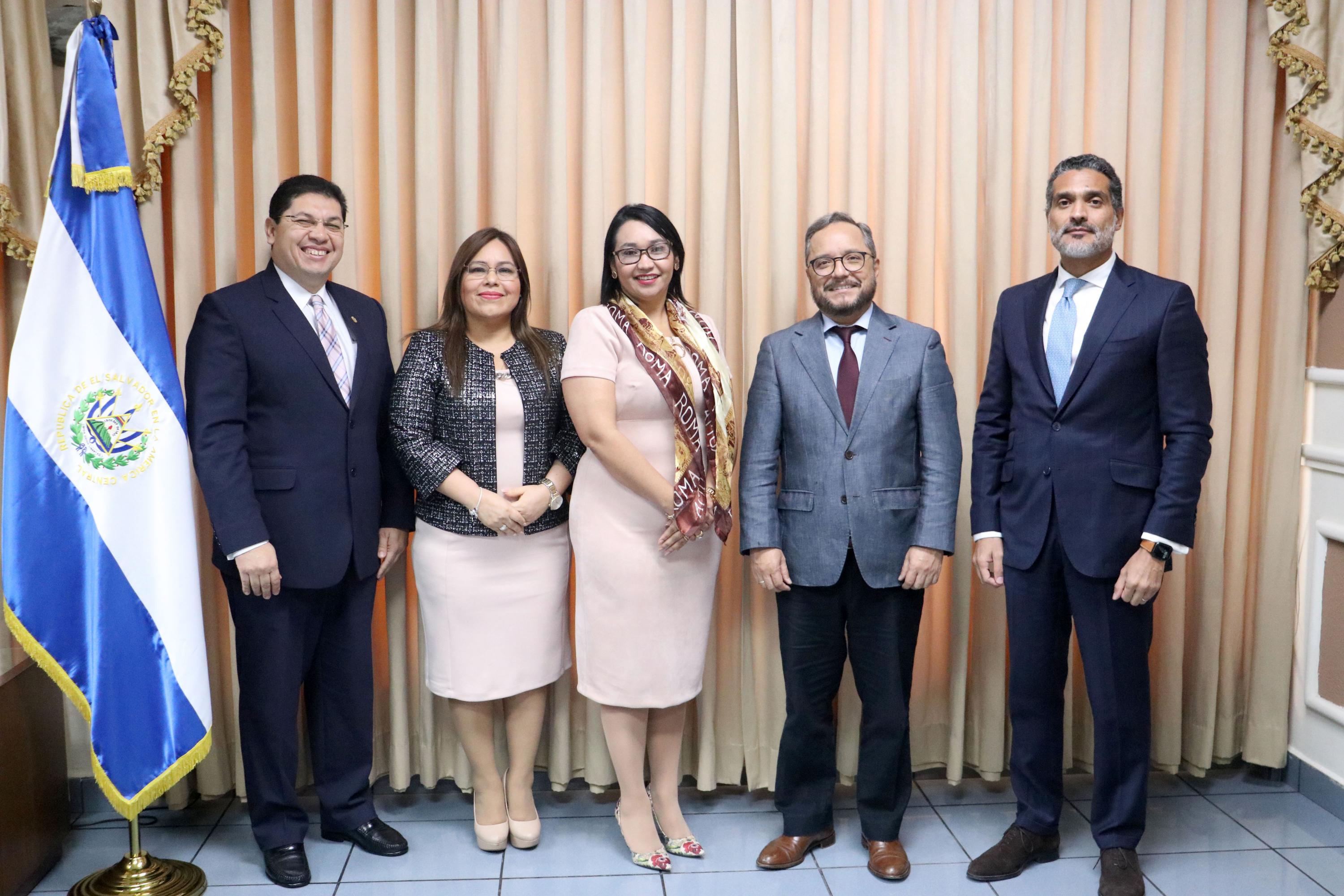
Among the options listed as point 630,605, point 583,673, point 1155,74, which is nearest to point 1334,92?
point 1155,74

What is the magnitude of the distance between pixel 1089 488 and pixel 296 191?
2.09 m

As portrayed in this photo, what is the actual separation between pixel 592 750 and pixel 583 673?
0.46m

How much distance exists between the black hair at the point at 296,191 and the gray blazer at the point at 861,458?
3.99ft

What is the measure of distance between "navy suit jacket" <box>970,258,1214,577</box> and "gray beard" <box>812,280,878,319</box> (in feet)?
1.38

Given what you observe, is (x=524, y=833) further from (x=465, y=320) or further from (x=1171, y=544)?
(x=1171, y=544)

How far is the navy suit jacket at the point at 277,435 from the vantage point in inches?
91.0

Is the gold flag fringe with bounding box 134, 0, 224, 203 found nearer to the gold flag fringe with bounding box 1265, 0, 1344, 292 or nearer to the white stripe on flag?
the white stripe on flag

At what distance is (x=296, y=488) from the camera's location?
239 centimetres

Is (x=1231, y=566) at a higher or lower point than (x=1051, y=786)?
higher

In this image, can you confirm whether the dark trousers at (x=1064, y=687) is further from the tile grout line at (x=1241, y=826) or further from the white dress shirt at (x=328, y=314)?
the white dress shirt at (x=328, y=314)

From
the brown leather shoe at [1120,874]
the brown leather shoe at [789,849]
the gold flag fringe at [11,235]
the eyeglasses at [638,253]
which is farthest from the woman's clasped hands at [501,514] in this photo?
the brown leather shoe at [1120,874]

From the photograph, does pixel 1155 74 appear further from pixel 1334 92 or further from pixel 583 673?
pixel 583 673

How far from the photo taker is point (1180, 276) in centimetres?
287

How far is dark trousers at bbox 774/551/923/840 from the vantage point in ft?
8.10
